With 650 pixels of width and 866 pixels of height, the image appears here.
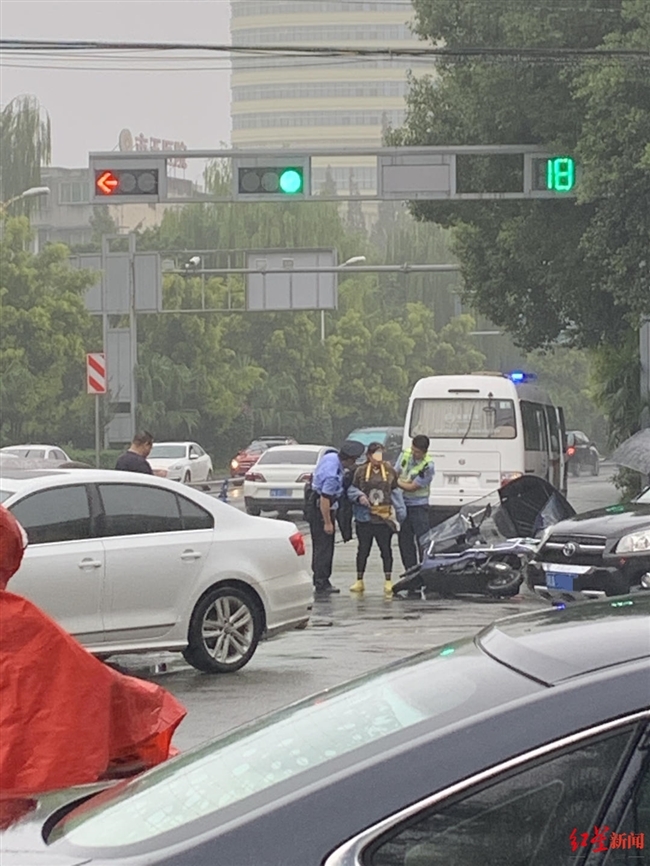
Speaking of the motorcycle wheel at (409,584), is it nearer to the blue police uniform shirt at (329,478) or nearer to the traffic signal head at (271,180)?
the blue police uniform shirt at (329,478)

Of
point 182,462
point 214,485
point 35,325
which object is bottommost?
point 214,485

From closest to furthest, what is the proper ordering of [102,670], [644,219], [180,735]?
[102,670] < [180,735] < [644,219]

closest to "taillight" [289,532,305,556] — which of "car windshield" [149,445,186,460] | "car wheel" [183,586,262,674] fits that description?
"car wheel" [183,586,262,674]

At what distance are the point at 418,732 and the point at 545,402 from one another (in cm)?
3106

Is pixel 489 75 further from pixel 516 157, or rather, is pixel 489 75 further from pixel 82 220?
pixel 82 220

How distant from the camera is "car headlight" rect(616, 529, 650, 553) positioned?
13.7 meters

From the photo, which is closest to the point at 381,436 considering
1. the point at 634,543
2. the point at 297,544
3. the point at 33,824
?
the point at 634,543

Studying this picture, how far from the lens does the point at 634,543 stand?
541 inches

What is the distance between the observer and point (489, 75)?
1164 inches

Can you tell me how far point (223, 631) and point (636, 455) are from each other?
773 centimetres

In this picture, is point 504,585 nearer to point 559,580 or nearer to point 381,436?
point 559,580

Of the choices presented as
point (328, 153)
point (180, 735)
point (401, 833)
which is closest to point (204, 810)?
point (401, 833)

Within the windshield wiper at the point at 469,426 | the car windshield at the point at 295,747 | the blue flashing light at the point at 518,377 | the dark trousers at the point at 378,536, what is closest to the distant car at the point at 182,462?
the blue flashing light at the point at 518,377

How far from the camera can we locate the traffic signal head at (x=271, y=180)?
25.5 meters
